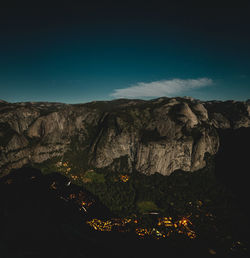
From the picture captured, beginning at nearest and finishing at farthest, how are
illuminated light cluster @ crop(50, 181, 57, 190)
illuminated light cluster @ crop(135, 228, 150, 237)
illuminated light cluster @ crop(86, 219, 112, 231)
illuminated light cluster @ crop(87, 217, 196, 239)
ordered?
illuminated light cluster @ crop(86, 219, 112, 231), illuminated light cluster @ crop(87, 217, 196, 239), illuminated light cluster @ crop(135, 228, 150, 237), illuminated light cluster @ crop(50, 181, 57, 190)

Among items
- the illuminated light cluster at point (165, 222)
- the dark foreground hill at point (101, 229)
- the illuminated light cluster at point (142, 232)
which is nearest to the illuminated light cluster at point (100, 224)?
the dark foreground hill at point (101, 229)

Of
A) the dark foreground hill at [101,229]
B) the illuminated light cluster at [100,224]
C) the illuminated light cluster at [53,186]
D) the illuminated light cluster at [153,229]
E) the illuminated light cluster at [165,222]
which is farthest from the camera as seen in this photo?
the illuminated light cluster at [53,186]

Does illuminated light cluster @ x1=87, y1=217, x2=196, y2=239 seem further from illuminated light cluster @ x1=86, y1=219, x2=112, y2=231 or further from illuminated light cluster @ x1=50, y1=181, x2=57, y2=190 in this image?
illuminated light cluster @ x1=50, y1=181, x2=57, y2=190

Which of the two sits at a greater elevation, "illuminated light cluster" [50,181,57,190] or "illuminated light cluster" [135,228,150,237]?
"illuminated light cluster" [50,181,57,190]

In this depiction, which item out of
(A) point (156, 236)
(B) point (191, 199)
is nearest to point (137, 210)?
(A) point (156, 236)

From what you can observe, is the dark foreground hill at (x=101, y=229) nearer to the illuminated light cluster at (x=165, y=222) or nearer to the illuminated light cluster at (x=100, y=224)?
the illuminated light cluster at (x=100, y=224)

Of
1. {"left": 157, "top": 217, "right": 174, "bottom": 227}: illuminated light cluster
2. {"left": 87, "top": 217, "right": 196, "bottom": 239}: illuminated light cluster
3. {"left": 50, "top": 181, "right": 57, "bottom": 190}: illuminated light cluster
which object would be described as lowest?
{"left": 157, "top": 217, "right": 174, "bottom": 227}: illuminated light cluster

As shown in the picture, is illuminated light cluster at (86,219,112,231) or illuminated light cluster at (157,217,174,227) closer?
illuminated light cluster at (86,219,112,231)

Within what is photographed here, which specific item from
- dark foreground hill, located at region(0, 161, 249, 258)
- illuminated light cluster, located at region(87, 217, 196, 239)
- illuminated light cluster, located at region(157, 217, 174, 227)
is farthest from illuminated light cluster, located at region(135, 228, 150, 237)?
illuminated light cluster, located at region(157, 217, 174, 227)

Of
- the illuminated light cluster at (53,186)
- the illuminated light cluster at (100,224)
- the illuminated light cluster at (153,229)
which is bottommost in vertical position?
the illuminated light cluster at (153,229)

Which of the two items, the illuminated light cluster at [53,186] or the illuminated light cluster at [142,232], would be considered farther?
the illuminated light cluster at [53,186]

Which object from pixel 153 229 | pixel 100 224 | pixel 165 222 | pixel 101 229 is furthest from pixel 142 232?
pixel 100 224

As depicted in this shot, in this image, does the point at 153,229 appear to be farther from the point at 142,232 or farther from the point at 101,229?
the point at 101,229
